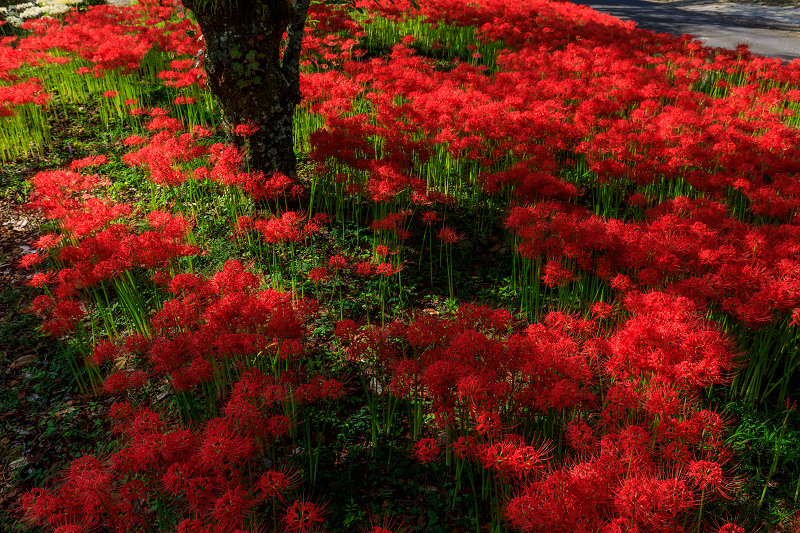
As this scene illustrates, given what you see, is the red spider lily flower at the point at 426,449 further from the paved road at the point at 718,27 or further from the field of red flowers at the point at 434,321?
the paved road at the point at 718,27

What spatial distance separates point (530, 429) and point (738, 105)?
677 cm

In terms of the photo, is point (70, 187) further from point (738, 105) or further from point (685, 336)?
point (738, 105)

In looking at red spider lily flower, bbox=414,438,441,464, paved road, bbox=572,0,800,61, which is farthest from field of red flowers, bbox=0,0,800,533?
paved road, bbox=572,0,800,61

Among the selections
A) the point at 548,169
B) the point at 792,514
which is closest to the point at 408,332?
the point at 792,514

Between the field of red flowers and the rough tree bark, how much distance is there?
27 centimetres

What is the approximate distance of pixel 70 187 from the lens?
491 cm

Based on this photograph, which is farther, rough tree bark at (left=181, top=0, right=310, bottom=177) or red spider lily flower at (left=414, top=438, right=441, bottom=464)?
rough tree bark at (left=181, top=0, right=310, bottom=177)

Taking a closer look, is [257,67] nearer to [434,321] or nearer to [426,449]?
[434,321]

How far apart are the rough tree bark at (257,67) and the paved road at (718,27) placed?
13952mm

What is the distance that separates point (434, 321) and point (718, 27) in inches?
830

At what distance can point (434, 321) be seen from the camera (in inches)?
137

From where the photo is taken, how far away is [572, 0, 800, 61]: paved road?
47.8 ft

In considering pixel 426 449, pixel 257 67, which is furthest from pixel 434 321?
pixel 257 67

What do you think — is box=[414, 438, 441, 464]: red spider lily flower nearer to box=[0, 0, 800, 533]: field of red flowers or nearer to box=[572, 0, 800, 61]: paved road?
box=[0, 0, 800, 533]: field of red flowers
